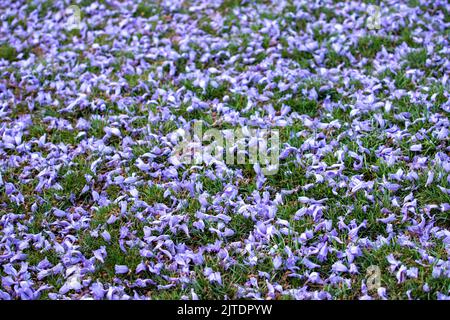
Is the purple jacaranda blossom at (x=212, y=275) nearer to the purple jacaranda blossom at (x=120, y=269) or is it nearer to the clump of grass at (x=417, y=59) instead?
the purple jacaranda blossom at (x=120, y=269)

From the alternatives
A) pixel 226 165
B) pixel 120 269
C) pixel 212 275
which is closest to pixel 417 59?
pixel 226 165

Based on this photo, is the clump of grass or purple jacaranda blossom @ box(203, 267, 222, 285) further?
the clump of grass

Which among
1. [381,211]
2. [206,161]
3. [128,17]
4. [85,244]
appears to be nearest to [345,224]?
[381,211]

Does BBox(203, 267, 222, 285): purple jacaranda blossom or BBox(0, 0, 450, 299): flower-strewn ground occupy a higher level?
BBox(0, 0, 450, 299): flower-strewn ground

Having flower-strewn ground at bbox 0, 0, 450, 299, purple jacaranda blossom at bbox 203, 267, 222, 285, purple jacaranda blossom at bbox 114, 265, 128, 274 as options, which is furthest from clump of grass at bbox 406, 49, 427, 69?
purple jacaranda blossom at bbox 114, 265, 128, 274

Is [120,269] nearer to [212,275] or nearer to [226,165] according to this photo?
[212,275]

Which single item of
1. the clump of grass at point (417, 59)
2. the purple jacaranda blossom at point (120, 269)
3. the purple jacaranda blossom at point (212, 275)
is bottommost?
the purple jacaranda blossom at point (212, 275)

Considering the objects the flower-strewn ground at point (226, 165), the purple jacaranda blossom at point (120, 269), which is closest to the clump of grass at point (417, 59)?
the flower-strewn ground at point (226, 165)

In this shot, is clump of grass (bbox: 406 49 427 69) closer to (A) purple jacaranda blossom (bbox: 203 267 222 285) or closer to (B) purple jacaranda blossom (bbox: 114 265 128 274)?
(A) purple jacaranda blossom (bbox: 203 267 222 285)
